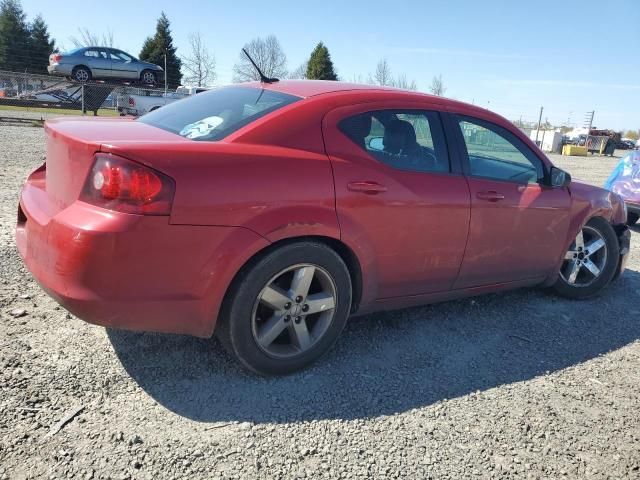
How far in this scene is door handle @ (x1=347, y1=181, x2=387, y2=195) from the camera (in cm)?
286

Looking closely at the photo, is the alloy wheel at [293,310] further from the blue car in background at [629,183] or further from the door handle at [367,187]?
the blue car in background at [629,183]

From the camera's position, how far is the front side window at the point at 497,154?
11.7 ft

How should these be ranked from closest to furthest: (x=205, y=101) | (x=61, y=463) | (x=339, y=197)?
A: (x=61, y=463), (x=339, y=197), (x=205, y=101)

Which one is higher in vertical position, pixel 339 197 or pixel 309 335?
pixel 339 197

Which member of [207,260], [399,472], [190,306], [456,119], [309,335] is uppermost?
[456,119]

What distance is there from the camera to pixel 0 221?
5184 millimetres

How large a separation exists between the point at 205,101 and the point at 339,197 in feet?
4.16

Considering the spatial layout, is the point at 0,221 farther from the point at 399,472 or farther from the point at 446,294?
the point at 399,472

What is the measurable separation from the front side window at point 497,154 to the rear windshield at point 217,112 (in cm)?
136

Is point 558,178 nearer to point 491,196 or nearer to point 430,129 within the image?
point 491,196

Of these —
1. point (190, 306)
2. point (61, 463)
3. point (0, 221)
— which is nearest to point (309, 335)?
point (190, 306)

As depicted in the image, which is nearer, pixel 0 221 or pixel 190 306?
pixel 190 306

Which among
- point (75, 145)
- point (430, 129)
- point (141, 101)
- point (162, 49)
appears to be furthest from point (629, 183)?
point (162, 49)

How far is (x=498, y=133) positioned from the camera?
3826 mm
